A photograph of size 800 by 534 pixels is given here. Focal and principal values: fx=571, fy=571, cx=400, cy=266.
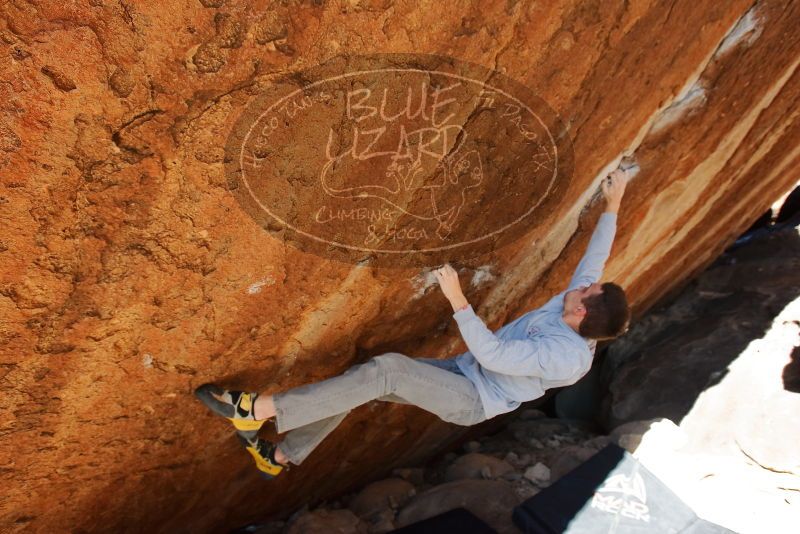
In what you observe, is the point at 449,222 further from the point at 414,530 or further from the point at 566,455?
the point at 566,455

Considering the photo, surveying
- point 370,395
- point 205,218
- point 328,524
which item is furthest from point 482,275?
point 328,524

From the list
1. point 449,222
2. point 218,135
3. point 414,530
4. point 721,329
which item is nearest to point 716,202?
point 721,329

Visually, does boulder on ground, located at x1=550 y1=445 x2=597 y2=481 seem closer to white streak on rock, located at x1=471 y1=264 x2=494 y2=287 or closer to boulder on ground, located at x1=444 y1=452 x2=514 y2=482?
boulder on ground, located at x1=444 y1=452 x2=514 y2=482

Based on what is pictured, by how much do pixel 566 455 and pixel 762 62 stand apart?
2542 mm

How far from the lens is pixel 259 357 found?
223 centimetres

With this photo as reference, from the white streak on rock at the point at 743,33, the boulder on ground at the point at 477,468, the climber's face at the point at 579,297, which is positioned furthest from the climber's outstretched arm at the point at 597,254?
the boulder on ground at the point at 477,468

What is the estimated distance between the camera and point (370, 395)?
2.20 m

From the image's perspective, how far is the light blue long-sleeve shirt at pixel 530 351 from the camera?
2094mm

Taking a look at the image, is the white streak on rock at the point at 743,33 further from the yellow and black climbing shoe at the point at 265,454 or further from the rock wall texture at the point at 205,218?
the yellow and black climbing shoe at the point at 265,454

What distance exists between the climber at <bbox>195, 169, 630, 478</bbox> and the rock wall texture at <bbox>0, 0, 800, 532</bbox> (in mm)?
218

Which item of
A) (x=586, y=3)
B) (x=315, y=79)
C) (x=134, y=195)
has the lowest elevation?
(x=134, y=195)

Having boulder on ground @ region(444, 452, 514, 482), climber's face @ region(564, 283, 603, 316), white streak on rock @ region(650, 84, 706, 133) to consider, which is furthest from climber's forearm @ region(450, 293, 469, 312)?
boulder on ground @ region(444, 452, 514, 482)

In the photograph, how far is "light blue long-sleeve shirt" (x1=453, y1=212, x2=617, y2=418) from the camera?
6.87 feet

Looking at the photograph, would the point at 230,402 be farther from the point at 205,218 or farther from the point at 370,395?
the point at 205,218
